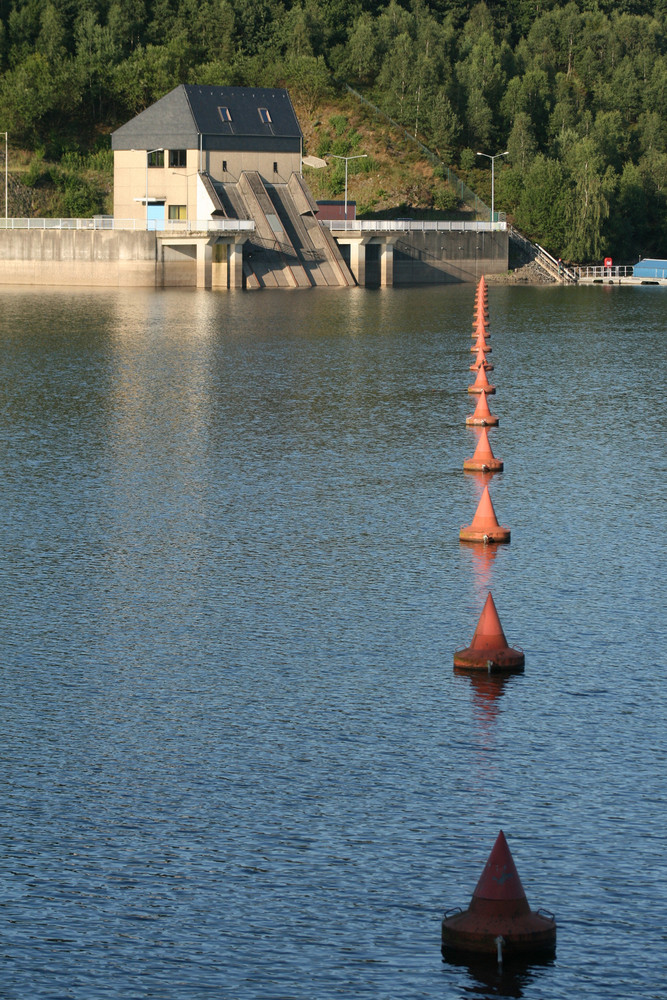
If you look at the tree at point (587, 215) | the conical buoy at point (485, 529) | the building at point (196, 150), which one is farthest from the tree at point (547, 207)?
the conical buoy at point (485, 529)

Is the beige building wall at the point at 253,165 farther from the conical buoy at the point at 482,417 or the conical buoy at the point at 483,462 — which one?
the conical buoy at the point at 483,462

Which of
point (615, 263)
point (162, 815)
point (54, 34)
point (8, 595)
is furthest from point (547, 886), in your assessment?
point (54, 34)

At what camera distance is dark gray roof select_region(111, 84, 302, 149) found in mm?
99500

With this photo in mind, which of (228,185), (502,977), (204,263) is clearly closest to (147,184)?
(228,185)

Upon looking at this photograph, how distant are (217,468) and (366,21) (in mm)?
116804

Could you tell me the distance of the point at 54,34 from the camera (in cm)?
A: 12812

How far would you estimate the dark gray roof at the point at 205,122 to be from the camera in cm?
9950

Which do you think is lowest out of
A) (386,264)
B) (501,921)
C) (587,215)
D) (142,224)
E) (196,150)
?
(501,921)

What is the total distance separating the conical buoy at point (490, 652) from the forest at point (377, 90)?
102 meters

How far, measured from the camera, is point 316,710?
13930 mm

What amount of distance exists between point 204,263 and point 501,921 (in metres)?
84.4

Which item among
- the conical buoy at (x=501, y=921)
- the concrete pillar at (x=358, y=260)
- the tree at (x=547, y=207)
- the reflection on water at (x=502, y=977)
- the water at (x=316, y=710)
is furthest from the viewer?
the tree at (x=547, y=207)

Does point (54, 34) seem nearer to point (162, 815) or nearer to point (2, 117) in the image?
point (2, 117)

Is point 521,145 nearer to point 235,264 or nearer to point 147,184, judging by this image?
point 147,184
